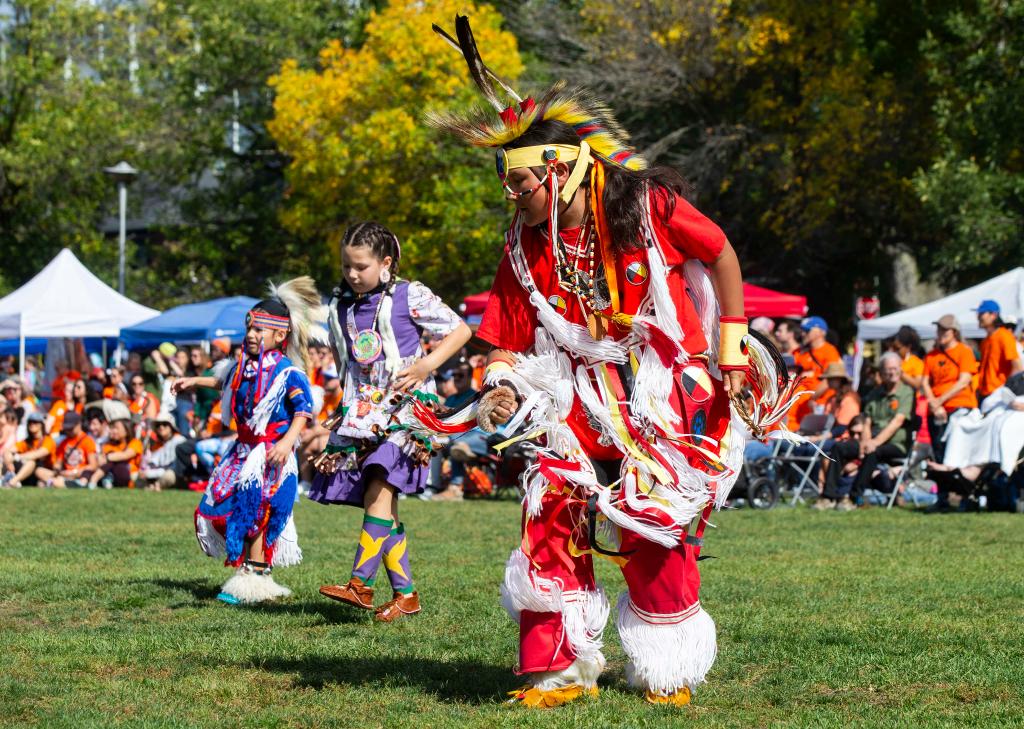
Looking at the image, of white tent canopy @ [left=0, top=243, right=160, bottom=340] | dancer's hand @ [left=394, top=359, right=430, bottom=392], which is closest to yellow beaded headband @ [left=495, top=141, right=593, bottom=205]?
dancer's hand @ [left=394, top=359, right=430, bottom=392]

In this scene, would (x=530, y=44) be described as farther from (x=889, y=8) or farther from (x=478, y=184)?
(x=889, y=8)

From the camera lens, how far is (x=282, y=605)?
723 cm

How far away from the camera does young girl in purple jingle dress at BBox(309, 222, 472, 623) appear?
667 cm

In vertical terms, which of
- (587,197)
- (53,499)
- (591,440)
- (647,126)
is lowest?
(53,499)

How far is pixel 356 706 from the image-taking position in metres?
4.75

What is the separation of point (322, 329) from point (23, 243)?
102 feet

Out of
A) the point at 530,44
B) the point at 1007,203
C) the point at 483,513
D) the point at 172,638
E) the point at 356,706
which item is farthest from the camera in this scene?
the point at 530,44

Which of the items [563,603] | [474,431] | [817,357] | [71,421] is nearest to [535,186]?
[563,603]

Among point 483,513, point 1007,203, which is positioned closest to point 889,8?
point 1007,203

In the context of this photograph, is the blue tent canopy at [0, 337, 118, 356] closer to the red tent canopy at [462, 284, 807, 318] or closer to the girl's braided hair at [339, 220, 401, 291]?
the red tent canopy at [462, 284, 807, 318]

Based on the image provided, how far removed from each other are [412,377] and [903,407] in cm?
974

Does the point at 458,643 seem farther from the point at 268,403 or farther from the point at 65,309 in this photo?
the point at 65,309

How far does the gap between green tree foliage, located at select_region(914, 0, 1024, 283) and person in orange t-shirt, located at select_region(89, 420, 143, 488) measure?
12.4 meters

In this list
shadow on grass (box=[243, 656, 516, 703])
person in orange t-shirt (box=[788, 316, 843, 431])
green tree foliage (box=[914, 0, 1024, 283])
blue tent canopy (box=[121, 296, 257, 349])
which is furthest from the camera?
green tree foliage (box=[914, 0, 1024, 283])
